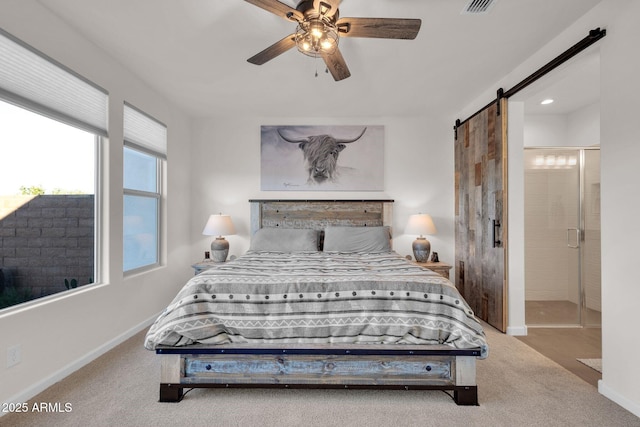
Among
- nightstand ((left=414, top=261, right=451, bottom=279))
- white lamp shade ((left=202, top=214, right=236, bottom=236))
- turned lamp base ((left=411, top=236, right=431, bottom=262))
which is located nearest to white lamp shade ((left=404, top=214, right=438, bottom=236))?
turned lamp base ((left=411, top=236, right=431, bottom=262))

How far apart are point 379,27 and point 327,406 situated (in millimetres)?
2298

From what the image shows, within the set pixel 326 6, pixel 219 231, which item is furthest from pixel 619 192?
pixel 219 231

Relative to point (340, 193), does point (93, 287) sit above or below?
below

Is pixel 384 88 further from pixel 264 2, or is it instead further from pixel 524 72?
pixel 264 2

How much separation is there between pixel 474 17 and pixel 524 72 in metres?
1.02

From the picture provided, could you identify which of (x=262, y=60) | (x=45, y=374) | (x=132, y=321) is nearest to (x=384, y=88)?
(x=262, y=60)

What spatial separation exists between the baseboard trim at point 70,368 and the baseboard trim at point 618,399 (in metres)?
3.66

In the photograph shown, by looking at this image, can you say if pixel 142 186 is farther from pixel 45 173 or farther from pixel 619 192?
pixel 619 192

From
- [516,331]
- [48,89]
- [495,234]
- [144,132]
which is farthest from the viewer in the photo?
[144,132]

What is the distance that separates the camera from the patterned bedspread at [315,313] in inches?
76.6

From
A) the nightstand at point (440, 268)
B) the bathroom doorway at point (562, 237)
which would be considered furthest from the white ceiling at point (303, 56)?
the nightstand at point (440, 268)

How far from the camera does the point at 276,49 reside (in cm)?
209

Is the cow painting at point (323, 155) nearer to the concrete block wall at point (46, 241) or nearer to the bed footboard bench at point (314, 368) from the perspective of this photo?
the concrete block wall at point (46, 241)

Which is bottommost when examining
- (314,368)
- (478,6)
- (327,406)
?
(327,406)
